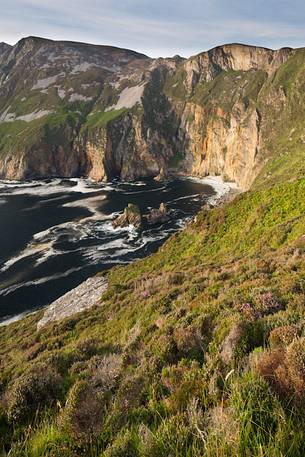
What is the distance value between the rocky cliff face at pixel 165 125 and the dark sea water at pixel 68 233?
900 inches

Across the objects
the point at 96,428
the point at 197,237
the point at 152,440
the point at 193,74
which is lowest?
the point at 197,237

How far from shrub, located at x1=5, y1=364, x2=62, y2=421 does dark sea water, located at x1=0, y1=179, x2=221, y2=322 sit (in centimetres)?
3796

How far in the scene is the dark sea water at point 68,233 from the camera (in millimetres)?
51312

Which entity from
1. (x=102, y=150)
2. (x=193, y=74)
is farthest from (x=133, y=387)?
(x=193, y=74)

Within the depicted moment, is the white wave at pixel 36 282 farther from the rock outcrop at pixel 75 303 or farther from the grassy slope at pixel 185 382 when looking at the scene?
the grassy slope at pixel 185 382

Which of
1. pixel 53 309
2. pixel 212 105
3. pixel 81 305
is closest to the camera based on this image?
pixel 81 305

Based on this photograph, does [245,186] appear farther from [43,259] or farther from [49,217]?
[43,259]

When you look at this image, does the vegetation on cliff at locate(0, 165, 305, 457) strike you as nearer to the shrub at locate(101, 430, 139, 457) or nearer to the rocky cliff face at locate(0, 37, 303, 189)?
the shrub at locate(101, 430, 139, 457)

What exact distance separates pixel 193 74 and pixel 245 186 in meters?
90.9

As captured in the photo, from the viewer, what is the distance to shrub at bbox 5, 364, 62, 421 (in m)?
7.77

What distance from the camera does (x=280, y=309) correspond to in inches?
404

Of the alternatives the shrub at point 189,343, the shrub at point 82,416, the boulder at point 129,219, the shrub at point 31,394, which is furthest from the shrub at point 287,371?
the boulder at point 129,219

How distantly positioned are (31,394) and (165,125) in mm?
161827

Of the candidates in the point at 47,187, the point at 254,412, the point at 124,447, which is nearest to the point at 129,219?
the point at 47,187
